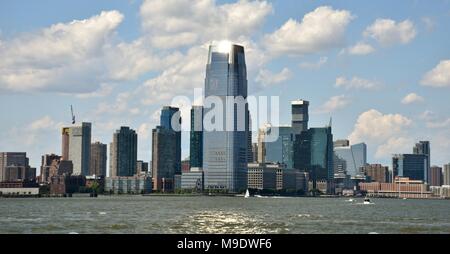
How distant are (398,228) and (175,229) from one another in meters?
30.4

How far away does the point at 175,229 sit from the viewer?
9281 cm

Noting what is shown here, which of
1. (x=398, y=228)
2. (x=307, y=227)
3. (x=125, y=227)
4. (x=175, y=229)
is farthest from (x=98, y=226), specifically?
(x=398, y=228)
